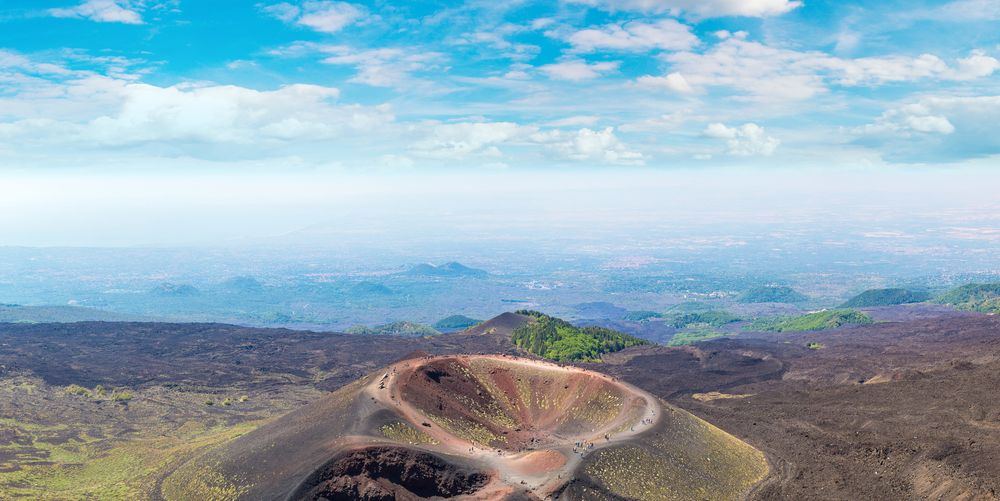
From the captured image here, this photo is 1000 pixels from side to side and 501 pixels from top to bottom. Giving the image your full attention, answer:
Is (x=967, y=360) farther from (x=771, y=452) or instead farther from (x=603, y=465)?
(x=603, y=465)

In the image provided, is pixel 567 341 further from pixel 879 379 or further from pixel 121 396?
pixel 121 396

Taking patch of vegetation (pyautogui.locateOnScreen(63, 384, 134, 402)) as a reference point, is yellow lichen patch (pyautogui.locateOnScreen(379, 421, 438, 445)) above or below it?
above

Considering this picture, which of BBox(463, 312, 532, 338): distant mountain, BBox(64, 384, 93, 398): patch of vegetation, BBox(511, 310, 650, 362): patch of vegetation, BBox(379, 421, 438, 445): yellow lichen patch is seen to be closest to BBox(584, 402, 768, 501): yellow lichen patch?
BBox(379, 421, 438, 445): yellow lichen patch

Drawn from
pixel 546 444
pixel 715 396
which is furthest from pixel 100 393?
pixel 715 396

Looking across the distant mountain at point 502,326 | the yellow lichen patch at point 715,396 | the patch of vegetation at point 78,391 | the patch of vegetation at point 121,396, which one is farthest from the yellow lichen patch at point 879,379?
the patch of vegetation at point 78,391

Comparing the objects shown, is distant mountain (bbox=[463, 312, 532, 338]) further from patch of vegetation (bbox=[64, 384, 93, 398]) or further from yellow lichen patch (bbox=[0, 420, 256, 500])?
patch of vegetation (bbox=[64, 384, 93, 398])

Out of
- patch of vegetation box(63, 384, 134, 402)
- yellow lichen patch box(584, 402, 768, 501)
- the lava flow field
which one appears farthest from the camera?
patch of vegetation box(63, 384, 134, 402)
